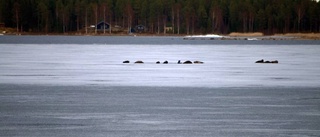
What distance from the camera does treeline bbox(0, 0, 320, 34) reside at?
6757 inches

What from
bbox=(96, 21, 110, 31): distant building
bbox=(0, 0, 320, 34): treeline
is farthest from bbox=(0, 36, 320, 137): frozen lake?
bbox=(96, 21, 110, 31): distant building

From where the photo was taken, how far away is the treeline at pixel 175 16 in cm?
17162

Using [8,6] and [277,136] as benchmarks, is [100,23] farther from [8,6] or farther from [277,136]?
[277,136]

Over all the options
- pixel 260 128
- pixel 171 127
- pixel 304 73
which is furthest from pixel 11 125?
pixel 304 73

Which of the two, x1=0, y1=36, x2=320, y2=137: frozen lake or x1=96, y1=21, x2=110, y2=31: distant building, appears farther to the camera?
x1=96, y1=21, x2=110, y2=31: distant building

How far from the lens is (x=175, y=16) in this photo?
18262 cm

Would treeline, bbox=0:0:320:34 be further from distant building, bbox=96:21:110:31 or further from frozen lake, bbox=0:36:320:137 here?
frozen lake, bbox=0:36:320:137

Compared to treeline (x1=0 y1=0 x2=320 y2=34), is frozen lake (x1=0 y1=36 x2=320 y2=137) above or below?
below

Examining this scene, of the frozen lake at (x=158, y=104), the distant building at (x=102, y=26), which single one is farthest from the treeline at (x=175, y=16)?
the frozen lake at (x=158, y=104)

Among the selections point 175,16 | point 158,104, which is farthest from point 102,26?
point 158,104

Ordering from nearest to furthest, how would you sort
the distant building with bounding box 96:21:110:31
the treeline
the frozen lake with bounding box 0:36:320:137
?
the frozen lake with bounding box 0:36:320:137 < the treeline < the distant building with bounding box 96:21:110:31

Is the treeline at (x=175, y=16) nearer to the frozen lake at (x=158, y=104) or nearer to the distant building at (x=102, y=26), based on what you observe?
the distant building at (x=102, y=26)

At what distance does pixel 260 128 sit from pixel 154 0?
180104 millimetres

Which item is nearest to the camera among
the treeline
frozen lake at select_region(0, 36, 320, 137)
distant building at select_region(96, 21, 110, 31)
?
frozen lake at select_region(0, 36, 320, 137)
